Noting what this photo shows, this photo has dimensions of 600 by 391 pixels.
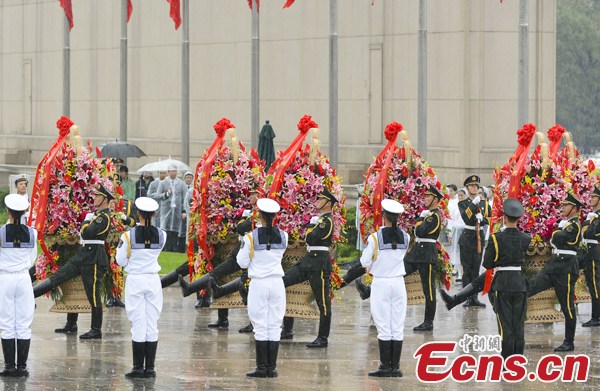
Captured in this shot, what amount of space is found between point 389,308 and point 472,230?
6830 mm

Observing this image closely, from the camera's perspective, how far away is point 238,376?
49.5 feet

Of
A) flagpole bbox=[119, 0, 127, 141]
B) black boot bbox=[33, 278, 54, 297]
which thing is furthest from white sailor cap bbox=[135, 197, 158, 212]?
flagpole bbox=[119, 0, 127, 141]

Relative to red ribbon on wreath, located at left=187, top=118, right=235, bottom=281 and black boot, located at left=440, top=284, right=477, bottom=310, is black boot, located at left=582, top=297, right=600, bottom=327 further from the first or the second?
red ribbon on wreath, located at left=187, top=118, right=235, bottom=281

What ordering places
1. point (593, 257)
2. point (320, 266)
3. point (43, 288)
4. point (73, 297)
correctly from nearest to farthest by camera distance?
point (320, 266) → point (43, 288) → point (73, 297) → point (593, 257)

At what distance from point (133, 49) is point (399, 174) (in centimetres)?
Result: 2029

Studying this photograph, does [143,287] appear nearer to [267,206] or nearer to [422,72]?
[267,206]

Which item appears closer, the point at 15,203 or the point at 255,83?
the point at 15,203

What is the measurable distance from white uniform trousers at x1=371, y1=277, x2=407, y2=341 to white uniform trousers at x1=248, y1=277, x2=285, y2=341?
897 millimetres

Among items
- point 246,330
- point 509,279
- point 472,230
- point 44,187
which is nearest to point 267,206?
point 509,279

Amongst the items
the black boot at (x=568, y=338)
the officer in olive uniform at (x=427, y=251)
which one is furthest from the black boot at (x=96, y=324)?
the black boot at (x=568, y=338)

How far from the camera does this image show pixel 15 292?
49.3 ft

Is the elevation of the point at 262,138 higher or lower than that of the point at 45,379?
higher

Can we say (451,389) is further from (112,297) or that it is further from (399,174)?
(112,297)

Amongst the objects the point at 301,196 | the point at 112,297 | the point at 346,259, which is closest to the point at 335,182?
the point at 301,196
